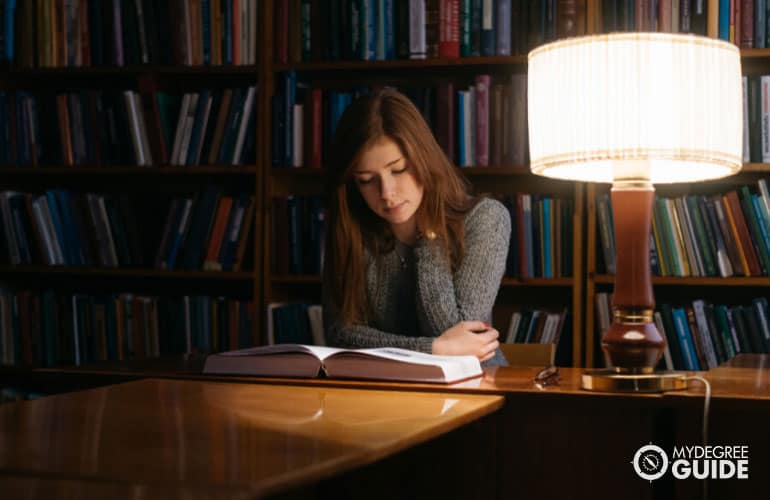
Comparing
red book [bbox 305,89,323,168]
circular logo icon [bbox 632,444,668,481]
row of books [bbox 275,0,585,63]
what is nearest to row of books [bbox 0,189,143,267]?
red book [bbox 305,89,323,168]

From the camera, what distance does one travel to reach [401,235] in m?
2.44

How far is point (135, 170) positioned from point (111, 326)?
554mm

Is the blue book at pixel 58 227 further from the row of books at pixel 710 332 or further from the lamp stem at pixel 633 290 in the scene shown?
the lamp stem at pixel 633 290

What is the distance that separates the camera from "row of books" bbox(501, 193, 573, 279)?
3.02 metres

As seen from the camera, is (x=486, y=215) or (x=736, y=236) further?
(x=736, y=236)

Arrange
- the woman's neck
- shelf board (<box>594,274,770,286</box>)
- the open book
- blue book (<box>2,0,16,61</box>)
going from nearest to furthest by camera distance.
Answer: the open book, the woman's neck, shelf board (<box>594,274,770,286</box>), blue book (<box>2,0,16,61</box>)

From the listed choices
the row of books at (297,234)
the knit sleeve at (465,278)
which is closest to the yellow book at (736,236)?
the knit sleeve at (465,278)

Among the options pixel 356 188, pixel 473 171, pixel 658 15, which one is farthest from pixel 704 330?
pixel 356 188

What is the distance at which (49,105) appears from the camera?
3.44m

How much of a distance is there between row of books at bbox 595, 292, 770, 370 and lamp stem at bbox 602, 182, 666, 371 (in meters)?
1.51

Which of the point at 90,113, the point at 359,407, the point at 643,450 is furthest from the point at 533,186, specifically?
the point at 359,407

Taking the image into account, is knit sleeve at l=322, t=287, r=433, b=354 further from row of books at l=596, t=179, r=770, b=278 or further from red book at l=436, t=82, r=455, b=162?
row of books at l=596, t=179, r=770, b=278

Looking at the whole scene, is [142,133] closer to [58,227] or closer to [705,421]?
[58,227]

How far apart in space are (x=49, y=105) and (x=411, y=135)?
1700 mm
